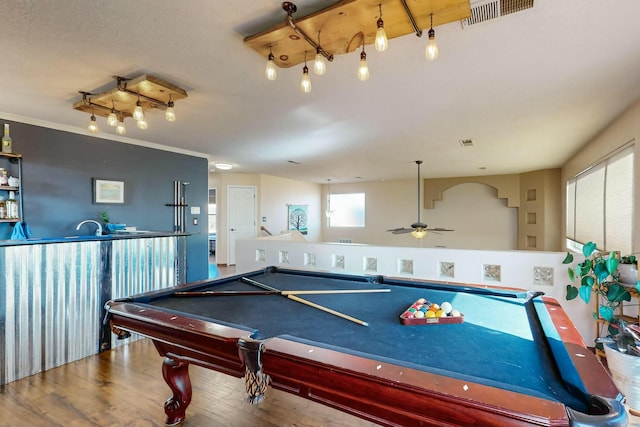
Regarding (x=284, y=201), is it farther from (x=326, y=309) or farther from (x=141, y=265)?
(x=326, y=309)

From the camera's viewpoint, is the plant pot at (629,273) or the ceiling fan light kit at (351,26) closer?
the ceiling fan light kit at (351,26)

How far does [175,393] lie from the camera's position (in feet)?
6.04

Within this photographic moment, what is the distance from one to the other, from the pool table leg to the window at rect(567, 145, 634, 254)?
3.88 m

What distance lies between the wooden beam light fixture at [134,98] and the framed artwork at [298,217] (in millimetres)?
6285

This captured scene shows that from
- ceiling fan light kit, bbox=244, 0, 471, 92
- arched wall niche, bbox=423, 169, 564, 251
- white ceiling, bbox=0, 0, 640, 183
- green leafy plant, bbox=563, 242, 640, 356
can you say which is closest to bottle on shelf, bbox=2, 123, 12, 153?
white ceiling, bbox=0, 0, 640, 183

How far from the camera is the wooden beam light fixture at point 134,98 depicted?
228 cm

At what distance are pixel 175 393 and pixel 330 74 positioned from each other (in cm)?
235

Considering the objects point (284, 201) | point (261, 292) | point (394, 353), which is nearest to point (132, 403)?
point (261, 292)

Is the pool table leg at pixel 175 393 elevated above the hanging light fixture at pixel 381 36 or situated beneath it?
situated beneath

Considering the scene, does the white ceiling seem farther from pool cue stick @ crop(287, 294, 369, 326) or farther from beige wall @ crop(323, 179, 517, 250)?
beige wall @ crop(323, 179, 517, 250)

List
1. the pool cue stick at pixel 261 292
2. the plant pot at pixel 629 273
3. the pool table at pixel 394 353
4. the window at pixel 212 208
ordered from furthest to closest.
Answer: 1. the window at pixel 212 208
2. the plant pot at pixel 629 273
3. the pool cue stick at pixel 261 292
4. the pool table at pixel 394 353

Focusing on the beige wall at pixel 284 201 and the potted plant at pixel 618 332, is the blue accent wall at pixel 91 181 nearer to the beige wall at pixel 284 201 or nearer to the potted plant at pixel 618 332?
the beige wall at pixel 284 201

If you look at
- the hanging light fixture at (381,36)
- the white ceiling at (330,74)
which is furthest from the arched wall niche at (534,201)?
the hanging light fixture at (381,36)

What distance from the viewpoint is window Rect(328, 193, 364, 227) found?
32.7ft
